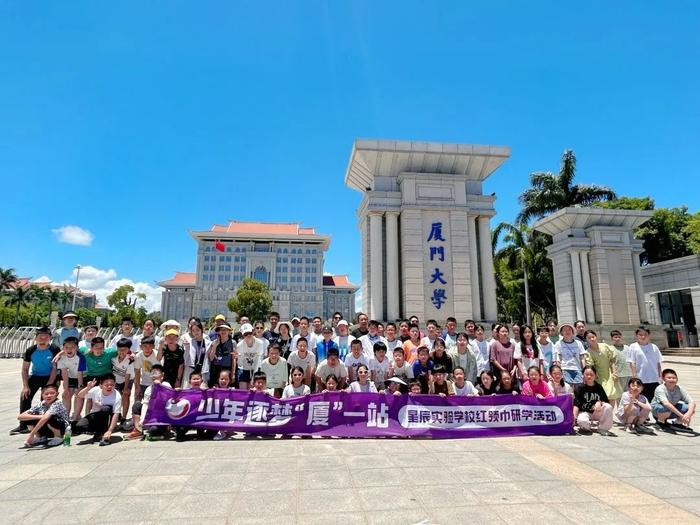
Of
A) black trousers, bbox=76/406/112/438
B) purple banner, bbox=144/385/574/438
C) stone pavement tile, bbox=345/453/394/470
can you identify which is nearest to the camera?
stone pavement tile, bbox=345/453/394/470

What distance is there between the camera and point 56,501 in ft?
11.3

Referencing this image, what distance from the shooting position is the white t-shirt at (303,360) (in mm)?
6824

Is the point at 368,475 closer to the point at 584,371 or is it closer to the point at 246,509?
the point at 246,509

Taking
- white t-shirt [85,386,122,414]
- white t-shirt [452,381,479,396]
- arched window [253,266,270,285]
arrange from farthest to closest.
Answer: arched window [253,266,270,285] < white t-shirt [452,381,479,396] < white t-shirt [85,386,122,414]

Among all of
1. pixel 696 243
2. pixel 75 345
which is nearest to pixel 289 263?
pixel 696 243

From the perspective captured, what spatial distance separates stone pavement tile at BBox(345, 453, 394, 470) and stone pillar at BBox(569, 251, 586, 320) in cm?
1922

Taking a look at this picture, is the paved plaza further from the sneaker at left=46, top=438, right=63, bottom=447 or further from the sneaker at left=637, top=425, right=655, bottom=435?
the sneaker at left=637, top=425, right=655, bottom=435

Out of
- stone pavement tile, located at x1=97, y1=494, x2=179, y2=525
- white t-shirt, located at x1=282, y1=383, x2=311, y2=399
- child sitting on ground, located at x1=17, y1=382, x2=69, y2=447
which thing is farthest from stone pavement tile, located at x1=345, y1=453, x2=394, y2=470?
child sitting on ground, located at x1=17, y1=382, x2=69, y2=447

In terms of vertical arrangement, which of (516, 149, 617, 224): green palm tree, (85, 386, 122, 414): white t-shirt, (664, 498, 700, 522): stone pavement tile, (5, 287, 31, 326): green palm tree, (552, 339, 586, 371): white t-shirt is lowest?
(664, 498, 700, 522): stone pavement tile

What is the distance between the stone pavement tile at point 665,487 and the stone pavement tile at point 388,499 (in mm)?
2211

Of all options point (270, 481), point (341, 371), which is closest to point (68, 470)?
point (270, 481)

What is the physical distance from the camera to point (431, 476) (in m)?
4.11

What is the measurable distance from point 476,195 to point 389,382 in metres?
12.0

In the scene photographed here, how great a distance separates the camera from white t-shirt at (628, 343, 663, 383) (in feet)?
22.2
